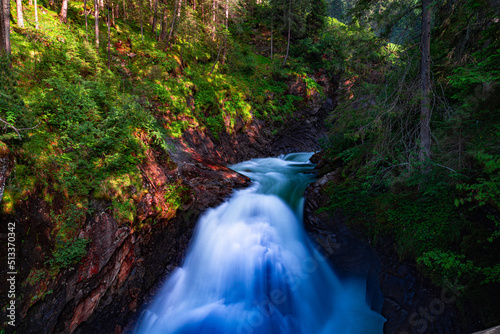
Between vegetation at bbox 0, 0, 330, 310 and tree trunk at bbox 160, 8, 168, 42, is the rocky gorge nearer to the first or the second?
vegetation at bbox 0, 0, 330, 310

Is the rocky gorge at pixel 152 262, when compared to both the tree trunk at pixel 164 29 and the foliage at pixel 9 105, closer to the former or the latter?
the foliage at pixel 9 105

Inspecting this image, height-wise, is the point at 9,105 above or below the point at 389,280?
above

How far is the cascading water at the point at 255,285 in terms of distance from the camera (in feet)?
16.8

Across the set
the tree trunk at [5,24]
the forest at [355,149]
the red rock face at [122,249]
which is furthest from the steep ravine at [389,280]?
the tree trunk at [5,24]

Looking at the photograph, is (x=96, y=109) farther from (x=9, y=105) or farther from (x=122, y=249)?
(x=122, y=249)

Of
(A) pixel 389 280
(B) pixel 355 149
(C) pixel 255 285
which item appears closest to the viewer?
(A) pixel 389 280

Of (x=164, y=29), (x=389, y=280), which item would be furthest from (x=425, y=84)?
(x=164, y=29)

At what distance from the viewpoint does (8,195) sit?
134 inches

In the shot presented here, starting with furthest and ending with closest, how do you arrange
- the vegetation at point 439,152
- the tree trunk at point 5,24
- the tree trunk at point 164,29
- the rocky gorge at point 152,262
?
1. the tree trunk at point 164,29
2. the tree trunk at point 5,24
3. the rocky gorge at point 152,262
4. the vegetation at point 439,152

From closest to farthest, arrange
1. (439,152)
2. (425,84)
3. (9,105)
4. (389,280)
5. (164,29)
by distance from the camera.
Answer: (9,105), (389,280), (439,152), (425,84), (164,29)

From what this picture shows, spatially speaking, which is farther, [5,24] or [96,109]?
[96,109]

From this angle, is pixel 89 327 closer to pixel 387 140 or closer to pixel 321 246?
pixel 321 246

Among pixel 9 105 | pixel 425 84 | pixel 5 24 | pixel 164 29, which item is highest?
pixel 164 29

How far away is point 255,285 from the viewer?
5848 millimetres
